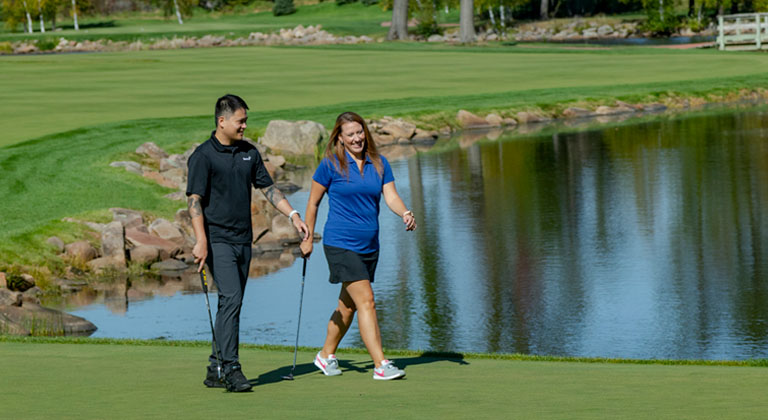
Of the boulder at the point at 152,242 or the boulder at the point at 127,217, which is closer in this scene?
the boulder at the point at 152,242

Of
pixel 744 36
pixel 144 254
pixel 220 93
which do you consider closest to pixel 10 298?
pixel 144 254

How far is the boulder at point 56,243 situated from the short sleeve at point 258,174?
33.7 ft

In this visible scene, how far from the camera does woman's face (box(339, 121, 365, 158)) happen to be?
28.5 ft

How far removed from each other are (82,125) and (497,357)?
81.8ft

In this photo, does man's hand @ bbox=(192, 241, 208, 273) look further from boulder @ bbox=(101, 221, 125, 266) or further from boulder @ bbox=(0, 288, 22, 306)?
boulder @ bbox=(101, 221, 125, 266)

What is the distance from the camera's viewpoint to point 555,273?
16922mm

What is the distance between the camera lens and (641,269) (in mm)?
17016

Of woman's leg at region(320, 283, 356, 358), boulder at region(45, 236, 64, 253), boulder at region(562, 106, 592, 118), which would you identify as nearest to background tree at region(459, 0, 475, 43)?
boulder at region(562, 106, 592, 118)

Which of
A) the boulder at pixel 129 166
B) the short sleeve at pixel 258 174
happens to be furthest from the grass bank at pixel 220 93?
the short sleeve at pixel 258 174

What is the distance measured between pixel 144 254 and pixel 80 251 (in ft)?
3.25

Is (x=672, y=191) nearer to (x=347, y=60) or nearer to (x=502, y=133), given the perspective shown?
(x=502, y=133)

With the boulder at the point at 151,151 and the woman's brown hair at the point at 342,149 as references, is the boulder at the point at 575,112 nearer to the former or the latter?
the boulder at the point at 151,151

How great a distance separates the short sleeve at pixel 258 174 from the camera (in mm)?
8578

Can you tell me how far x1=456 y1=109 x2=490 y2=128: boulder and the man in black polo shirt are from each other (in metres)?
30.0
